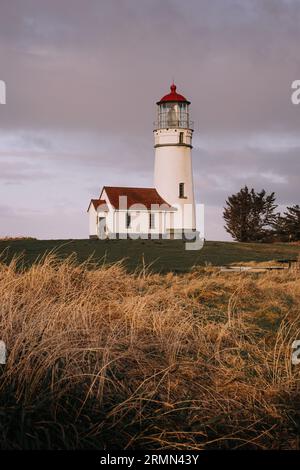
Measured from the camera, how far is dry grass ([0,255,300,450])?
4934 mm

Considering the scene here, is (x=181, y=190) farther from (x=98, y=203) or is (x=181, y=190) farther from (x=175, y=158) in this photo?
(x=98, y=203)

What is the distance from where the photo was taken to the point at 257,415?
554 centimetres

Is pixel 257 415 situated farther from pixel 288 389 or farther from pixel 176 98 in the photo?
pixel 176 98

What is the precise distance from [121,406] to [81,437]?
0.59 metres

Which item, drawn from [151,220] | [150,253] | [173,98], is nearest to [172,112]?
[173,98]

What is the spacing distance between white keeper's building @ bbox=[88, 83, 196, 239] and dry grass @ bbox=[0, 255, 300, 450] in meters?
39.9

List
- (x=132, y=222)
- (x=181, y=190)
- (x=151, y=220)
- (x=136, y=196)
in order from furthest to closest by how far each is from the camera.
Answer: (x=181, y=190)
(x=136, y=196)
(x=151, y=220)
(x=132, y=222)

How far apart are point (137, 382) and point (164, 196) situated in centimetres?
4409

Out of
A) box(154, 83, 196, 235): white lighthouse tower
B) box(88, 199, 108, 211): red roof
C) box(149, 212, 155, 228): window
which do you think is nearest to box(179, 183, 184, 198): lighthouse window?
box(154, 83, 196, 235): white lighthouse tower

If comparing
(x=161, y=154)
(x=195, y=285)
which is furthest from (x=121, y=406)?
(x=161, y=154)

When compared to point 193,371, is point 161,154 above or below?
above

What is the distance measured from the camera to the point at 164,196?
49688mm

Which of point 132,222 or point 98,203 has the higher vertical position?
point 98,203
